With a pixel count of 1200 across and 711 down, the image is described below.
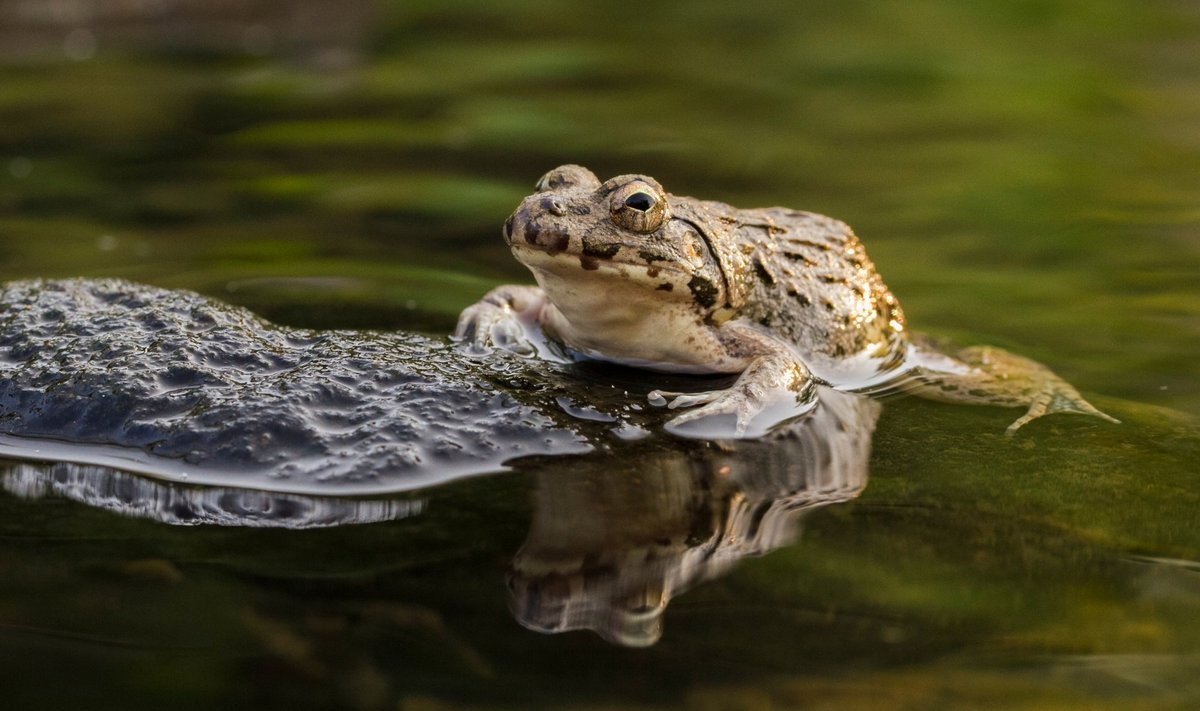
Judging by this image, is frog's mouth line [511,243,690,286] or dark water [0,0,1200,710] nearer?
dark water [0,0,1200,710]

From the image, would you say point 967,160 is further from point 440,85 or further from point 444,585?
point 444,585

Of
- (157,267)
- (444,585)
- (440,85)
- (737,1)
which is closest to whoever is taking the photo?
(444,585)

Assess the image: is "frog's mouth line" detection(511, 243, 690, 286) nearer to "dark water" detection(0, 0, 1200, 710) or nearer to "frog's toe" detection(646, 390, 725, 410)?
"frog's toe" detection(646, 390, 725, 410)

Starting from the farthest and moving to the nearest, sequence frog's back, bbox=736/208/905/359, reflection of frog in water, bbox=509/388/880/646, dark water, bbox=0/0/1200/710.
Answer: frog's back, bbox=736/208/905/359 < reflection of frog in water, bbox=509/388/880/646 < dark water, bbox=0/0/1200/710

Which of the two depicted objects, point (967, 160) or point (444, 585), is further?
point (967, 160)

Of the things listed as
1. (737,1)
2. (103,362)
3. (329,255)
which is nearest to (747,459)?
(103,362)

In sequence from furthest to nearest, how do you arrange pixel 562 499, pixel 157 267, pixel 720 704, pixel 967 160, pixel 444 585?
pixel 967 160 → pixel 157 267 → pixel 562 499 → pixel 444 585 → pixel 720 704

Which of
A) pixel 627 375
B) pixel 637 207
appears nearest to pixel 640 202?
pixel 637 207

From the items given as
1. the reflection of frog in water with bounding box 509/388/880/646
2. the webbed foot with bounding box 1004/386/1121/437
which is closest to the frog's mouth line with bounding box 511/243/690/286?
the reflection of frog in water with bounding box 509/388/880/646
